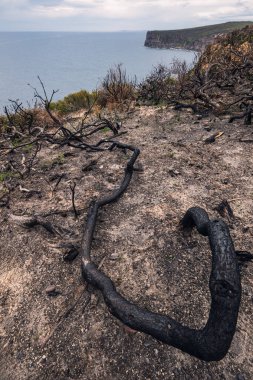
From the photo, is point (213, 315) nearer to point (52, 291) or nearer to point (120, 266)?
point (120, 266)

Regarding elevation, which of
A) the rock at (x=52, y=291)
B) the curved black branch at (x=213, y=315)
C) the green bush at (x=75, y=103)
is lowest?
the green bush at (x=75, y=103)

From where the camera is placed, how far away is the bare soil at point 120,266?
2893 mm

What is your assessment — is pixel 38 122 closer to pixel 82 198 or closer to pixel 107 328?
pixel 82 198

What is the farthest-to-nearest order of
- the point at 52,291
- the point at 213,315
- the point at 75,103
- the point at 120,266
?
1. the point at 75,103
2. the point at 120,266
3. the point at 52,291
4. the point at 213,315

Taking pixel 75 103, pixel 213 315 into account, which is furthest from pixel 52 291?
pixel 75 103

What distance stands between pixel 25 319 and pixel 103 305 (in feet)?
2.99

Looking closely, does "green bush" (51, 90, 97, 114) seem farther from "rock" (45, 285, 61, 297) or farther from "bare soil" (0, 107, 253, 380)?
"rock" (45, 285, 61, 297)

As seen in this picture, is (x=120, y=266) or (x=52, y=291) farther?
(x=120, y=266)

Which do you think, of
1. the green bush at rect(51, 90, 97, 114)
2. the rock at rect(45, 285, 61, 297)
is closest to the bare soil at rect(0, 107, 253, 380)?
the rock at rect(45, 285, 61, 297)

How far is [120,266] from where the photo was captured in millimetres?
3975

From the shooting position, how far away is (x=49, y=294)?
12.0 ft

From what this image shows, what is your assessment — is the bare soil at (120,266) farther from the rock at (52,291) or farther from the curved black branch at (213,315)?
the curved black branch at (213,315)

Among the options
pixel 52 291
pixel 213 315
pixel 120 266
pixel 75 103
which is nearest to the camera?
pixel 213 315

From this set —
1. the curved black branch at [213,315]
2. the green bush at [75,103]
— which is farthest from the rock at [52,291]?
the green bush at [75,103]
